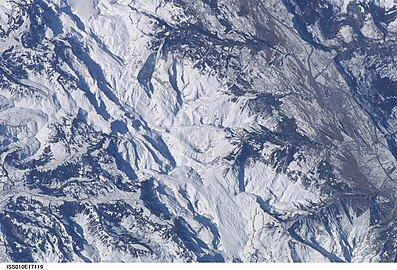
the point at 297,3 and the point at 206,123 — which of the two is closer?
the point at 206,123

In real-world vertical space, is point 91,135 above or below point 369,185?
above

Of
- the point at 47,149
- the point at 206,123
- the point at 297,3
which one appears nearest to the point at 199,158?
the point at 206,123

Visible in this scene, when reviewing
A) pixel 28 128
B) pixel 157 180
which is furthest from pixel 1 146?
pixel 157 180

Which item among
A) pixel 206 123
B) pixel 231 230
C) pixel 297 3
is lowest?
pixel 231 230

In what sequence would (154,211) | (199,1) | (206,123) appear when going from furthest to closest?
(199,1), (206,123), (154,211)

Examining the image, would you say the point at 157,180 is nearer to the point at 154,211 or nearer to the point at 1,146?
the point at 154,211

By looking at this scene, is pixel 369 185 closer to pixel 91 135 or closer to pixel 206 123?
pixel 206 123

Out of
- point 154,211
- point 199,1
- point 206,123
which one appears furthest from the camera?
point 199,1
